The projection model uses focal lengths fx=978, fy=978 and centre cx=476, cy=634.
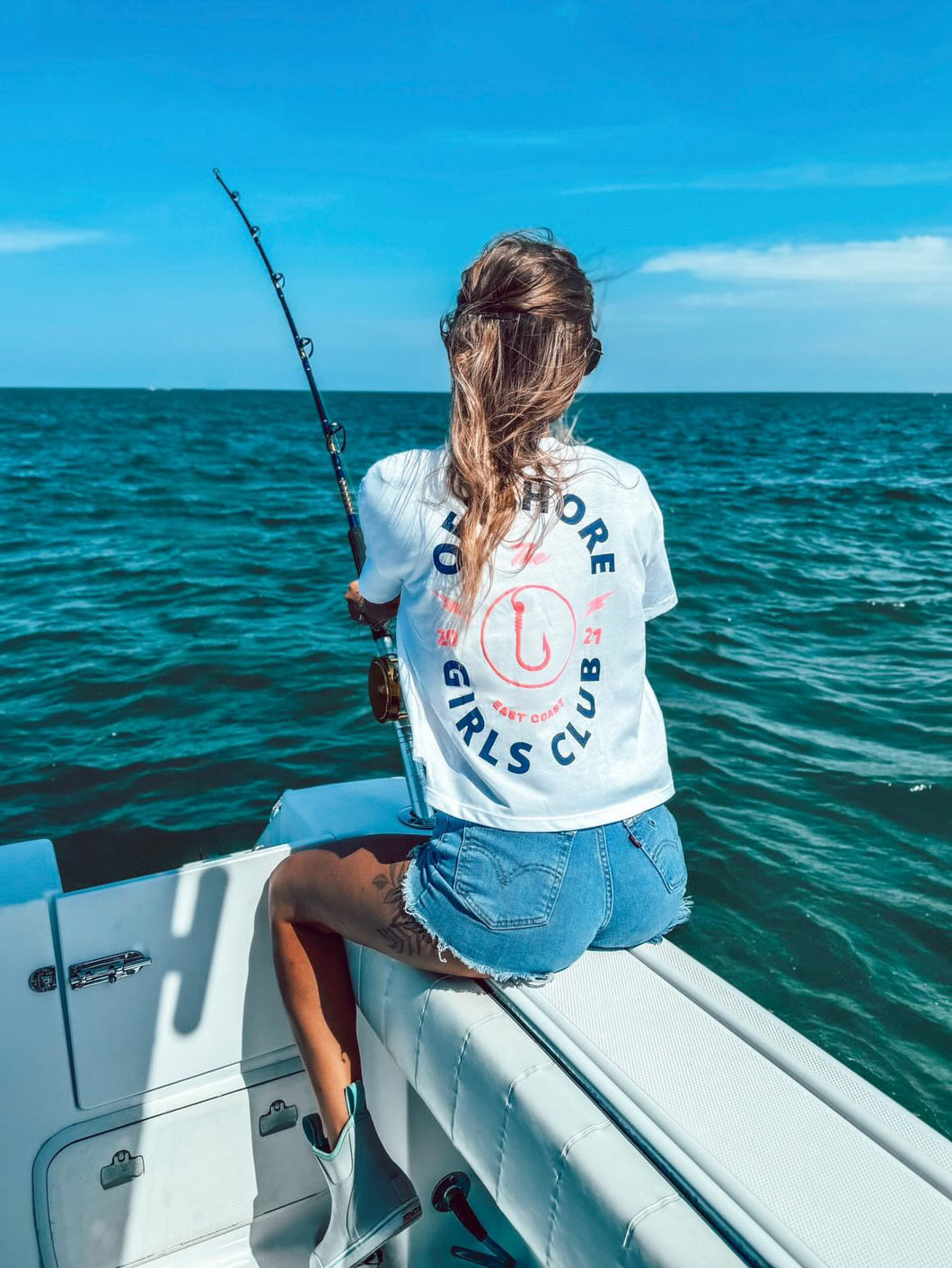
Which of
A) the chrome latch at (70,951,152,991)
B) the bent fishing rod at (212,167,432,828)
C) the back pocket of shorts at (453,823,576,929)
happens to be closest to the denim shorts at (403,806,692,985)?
the back pocket of shorts at (453,823,576,929)

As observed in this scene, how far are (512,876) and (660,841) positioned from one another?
255 millimetres

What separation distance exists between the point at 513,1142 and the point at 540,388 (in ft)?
3.32

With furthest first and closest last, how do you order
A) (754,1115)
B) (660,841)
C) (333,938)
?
1. (333,938)
2. (660,841)
3. (754,1115)

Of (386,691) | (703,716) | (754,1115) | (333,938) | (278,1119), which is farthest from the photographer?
(703,716)

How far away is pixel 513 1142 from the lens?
4.06 feet

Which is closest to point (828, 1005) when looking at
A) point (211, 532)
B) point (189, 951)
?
point (189, 951)

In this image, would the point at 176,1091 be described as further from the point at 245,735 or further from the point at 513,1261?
the point at 245,735

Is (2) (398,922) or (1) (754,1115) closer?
(1) (754,1115)

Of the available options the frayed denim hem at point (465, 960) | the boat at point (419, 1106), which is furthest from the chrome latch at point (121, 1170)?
the frayed denim hem at point (465, 960)

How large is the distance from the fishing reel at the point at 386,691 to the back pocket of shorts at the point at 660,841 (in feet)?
1.58

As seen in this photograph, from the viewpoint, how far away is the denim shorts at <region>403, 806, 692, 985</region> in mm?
1375

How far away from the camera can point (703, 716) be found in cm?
538

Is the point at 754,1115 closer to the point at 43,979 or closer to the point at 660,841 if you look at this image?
the point at 660,841

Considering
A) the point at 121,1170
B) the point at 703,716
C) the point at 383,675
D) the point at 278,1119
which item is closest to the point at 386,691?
the point at 383,675
